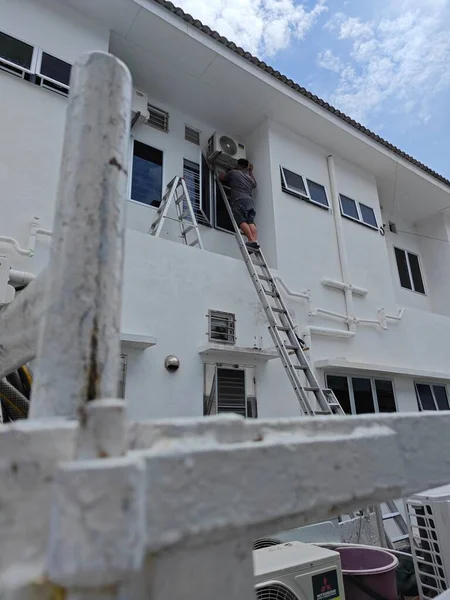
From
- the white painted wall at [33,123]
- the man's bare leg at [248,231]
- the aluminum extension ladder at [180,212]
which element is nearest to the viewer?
the white painted wall at [33,123]

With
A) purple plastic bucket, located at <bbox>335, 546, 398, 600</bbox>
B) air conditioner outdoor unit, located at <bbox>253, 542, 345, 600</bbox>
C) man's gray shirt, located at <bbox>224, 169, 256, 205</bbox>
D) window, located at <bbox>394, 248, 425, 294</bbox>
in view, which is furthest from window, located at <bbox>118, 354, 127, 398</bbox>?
window, located at <bbox>394, 248, 425, 294</bbox>

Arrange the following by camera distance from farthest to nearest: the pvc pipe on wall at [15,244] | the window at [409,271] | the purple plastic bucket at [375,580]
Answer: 1. the window at [409,271]
2. the pvc pipe on wall at [15,244]
3. the purple plastic bucket at [375,580]

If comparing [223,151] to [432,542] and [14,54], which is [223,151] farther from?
[432,542]

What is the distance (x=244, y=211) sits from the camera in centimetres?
621

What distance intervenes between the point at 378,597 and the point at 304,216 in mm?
5476

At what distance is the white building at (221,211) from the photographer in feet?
14.4

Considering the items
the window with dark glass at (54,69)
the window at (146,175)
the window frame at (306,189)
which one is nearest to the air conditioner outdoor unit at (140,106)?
the window at (146,175)

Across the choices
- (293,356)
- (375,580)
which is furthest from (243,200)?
(375,580)

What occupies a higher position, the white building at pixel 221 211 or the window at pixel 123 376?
the white building at pixel 221 211

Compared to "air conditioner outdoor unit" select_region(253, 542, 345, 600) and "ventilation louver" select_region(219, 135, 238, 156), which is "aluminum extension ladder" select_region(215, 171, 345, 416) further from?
"air conditioner outdoor unit" select_region(253, 542, 345, 600)

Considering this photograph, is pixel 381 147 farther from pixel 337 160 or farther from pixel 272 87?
pixel 272 87

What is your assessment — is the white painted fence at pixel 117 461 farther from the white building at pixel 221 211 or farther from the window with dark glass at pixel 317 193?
the window with dark glass at pixel 317 193

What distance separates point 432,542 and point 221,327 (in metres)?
2.97

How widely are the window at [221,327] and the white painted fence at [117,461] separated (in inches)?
148
